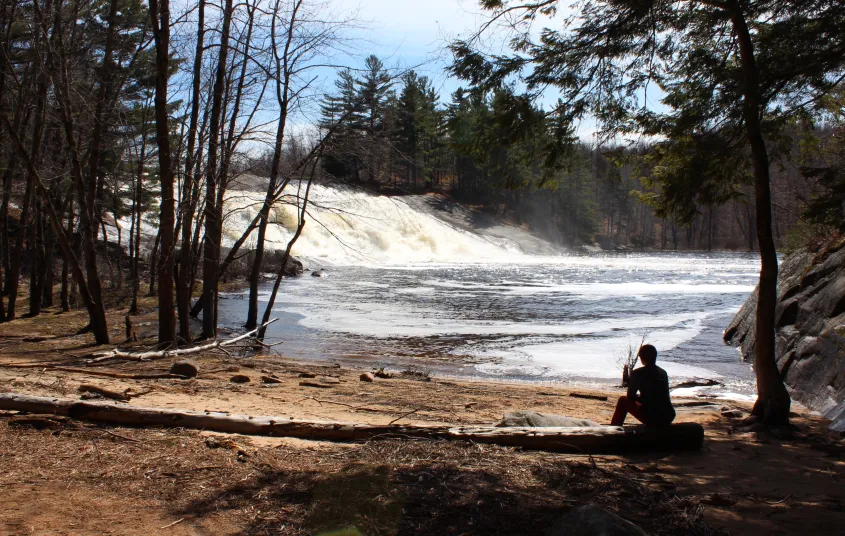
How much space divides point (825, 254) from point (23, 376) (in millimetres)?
12744

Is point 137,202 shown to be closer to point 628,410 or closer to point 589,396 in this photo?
point 589,396

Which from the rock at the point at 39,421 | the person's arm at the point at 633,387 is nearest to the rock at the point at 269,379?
the rock at the point at 39,421

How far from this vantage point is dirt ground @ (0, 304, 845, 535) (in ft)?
12.0

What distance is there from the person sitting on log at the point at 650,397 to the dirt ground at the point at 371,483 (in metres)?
0.32

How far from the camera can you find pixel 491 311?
2108 cm

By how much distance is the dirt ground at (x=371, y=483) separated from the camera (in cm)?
365

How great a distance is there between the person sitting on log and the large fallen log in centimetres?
46

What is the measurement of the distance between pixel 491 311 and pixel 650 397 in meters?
15.4

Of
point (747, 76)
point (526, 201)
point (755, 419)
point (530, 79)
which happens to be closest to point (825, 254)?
point (755, 419)

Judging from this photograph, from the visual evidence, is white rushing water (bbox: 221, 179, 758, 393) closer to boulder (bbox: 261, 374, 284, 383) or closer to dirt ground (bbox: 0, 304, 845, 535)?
boulder (bbox: 261, 374, 284, 383)

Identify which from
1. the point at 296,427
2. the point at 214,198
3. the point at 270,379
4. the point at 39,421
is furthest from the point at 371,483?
the point at 214,198

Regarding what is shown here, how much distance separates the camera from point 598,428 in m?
5.66

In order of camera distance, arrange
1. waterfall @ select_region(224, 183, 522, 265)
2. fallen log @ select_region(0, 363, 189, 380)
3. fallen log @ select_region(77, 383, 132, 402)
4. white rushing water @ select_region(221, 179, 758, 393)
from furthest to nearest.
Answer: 1. waterfall @ select_region(224, 183, 522, 265)
2. white rushing water @ select_region(221, 179, 758, 393)
3. fallen log @ select_region(0, 363, 189, 380)
4. fallen log @ select_region(77, 383, 132, 402)

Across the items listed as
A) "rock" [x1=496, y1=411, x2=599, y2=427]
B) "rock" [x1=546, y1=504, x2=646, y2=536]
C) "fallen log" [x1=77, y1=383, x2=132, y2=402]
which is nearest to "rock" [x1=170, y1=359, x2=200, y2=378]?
"fallen log" [x1=77, y1=383, x2=132, y2=402]
